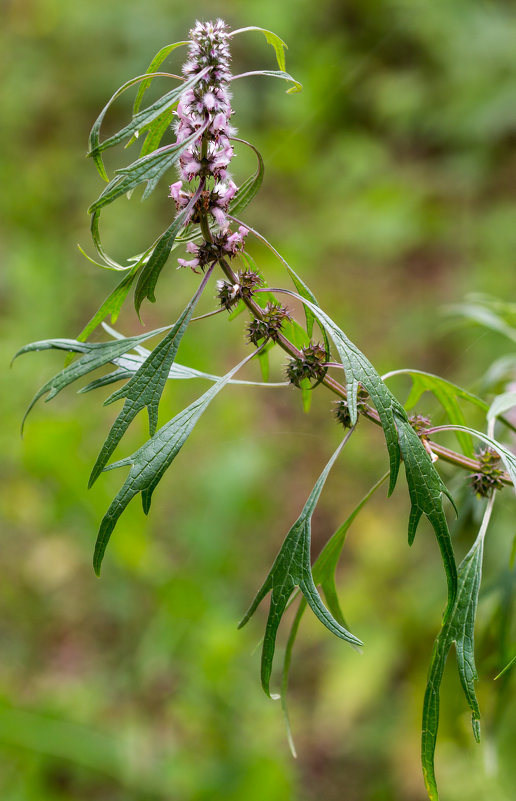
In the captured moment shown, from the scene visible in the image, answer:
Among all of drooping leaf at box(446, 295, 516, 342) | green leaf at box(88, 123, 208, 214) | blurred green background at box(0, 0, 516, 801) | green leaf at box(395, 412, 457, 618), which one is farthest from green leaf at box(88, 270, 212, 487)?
drooping leaf at box(446, 295, 516, 342)

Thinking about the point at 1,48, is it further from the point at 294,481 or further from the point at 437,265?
the point at 294,481

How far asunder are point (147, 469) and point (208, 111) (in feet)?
1.22

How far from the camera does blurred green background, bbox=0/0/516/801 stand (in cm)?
218

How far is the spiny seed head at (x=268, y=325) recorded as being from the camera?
83 cm

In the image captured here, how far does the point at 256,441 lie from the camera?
10.1 ft

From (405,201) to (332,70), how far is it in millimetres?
1064

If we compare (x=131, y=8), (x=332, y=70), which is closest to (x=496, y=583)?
(x=332, y=70)

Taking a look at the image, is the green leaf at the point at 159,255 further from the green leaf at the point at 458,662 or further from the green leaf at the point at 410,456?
the green leaf at the point at 458,662

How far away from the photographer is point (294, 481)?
3.29m

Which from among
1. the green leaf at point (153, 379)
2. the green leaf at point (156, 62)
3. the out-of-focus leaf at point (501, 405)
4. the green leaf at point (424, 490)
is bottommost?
the green leaf at point (424, 490)

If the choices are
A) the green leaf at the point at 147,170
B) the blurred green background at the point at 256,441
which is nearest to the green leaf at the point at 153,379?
the green leaf at the point at 147,170

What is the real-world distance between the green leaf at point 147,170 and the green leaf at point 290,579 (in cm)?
34

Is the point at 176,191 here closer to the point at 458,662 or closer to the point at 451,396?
the point at 451,396

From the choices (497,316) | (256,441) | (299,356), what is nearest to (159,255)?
(299,356)
